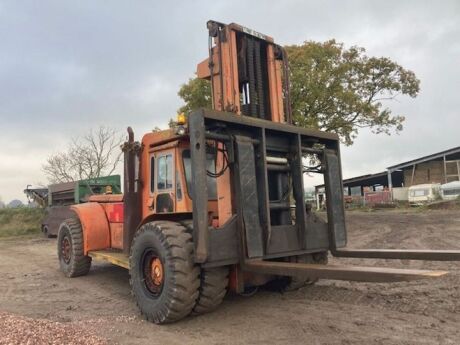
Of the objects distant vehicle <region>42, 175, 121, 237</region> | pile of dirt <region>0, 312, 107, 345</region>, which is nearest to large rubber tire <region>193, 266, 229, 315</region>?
pile of dirt <region>0, 312, 107, 345</region>

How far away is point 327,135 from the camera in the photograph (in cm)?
702

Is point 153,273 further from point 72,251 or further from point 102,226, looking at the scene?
point 72,251

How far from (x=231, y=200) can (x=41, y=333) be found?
2737 mm

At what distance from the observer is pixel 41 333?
17.0ft

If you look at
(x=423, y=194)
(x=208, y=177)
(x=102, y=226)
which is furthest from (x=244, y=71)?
(x=423, y=194)

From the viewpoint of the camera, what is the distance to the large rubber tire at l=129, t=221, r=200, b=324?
18.5ft

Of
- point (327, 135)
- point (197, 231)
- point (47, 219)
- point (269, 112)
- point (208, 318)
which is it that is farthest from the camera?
point (47, 219)

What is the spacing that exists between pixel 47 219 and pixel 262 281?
62.9 feet

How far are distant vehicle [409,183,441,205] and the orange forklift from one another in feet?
82.7

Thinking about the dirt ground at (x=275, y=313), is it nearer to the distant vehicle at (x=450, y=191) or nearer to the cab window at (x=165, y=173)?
the cab window at (x=165, y=173)

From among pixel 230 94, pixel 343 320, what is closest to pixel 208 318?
pixel 343 320

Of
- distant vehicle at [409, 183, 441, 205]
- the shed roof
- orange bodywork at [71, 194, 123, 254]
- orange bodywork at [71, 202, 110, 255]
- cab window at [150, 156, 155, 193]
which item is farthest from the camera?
the shed roof

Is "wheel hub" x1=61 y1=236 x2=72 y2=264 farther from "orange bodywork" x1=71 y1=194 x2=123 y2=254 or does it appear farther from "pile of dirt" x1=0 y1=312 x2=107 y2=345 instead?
"pile of dirt" x1=0 y1=312 x2=107 y2=345

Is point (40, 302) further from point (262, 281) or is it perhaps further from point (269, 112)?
point (269, 112)
